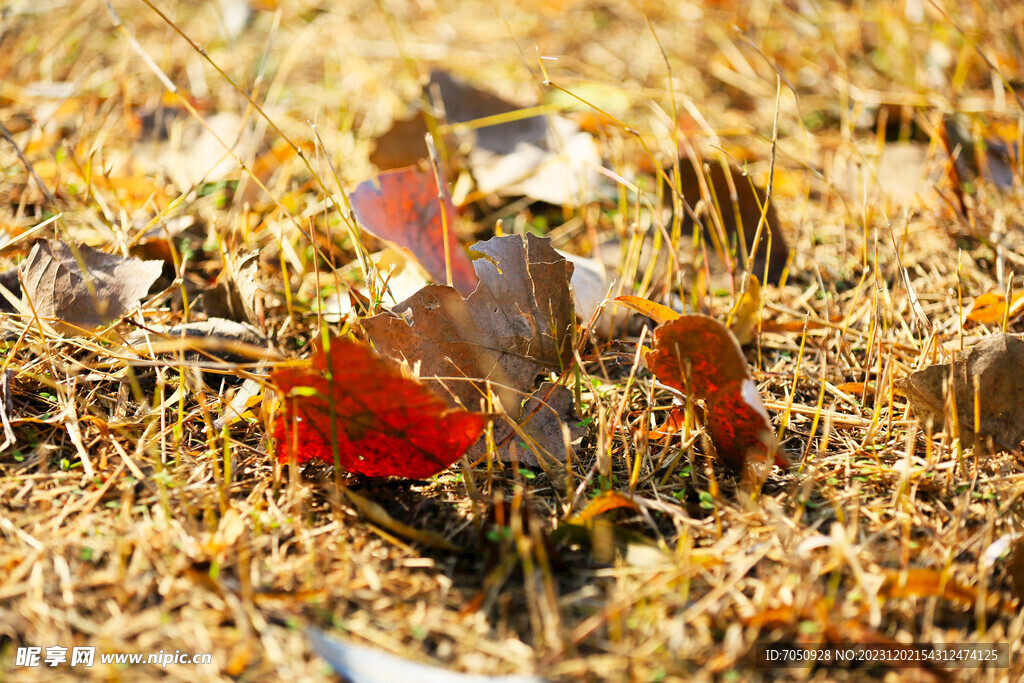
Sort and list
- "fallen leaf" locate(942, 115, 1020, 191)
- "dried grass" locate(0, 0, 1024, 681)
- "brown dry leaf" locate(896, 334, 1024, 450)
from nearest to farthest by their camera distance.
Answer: "dried grass" locate(0, 0, 1024, 681)
"brown dry leaf" locate(896, 334, 1024, 450)
"fallen leaf" locate(942, 115, 1020, 191)

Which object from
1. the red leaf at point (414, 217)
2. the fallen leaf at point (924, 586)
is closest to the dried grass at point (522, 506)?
the fallen leaf at point (924, 586)

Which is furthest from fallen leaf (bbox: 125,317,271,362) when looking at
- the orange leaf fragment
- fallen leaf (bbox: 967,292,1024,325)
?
fallen leaf (bbox: 967,292,1024,325)

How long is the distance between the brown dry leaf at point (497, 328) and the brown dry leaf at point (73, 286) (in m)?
0.39

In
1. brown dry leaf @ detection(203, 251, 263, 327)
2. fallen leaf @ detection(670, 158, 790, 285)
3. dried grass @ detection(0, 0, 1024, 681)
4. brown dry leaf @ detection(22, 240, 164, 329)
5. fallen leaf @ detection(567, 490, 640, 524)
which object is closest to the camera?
dried grass @ detection(0, 0, 1024, 681)

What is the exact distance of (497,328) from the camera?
1.03m

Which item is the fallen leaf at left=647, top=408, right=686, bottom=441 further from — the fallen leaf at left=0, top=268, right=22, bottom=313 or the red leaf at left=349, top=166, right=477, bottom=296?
the fallen leaf at left=0, top=268, right=22, bottom=313

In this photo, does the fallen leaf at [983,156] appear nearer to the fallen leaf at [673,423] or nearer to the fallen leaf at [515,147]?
the fallen leaf at [515,147]

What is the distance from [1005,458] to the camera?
0.97 meters

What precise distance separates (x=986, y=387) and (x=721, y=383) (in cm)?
37

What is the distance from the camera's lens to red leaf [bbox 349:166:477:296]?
48.3 inches

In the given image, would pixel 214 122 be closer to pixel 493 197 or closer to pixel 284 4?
pixel 493 197

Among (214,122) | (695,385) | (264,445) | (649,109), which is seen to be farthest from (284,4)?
(695,385)

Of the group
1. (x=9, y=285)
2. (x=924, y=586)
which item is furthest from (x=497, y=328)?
(x=9, y=285)

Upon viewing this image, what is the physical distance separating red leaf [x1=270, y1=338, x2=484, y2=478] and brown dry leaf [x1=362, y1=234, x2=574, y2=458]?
0.34ft
